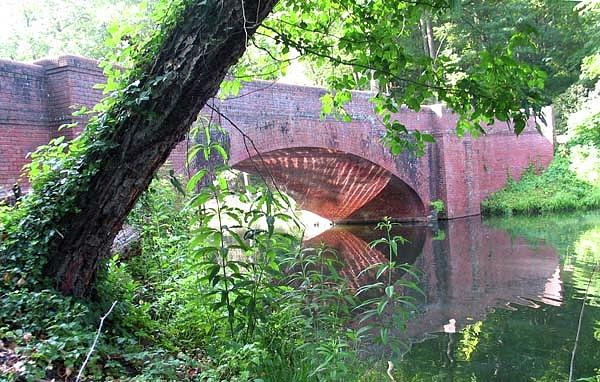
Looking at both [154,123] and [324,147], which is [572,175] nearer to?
[324,147]

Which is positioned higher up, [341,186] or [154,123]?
[154,123]

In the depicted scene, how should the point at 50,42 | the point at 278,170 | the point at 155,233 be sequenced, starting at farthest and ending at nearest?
the point at 50,42
the point at 278,170
the point at 155,233

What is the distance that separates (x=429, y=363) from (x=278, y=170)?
31.5ft

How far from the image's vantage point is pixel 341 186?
16.0m

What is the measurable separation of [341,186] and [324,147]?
3972 millimetres

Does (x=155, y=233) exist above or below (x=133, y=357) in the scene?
above

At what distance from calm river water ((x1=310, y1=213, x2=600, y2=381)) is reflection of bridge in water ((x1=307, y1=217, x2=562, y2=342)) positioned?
13 millimetres

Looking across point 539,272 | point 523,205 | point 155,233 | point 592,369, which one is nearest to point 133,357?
point 155,233

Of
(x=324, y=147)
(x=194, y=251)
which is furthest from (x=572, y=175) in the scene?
(x=194, y=251)

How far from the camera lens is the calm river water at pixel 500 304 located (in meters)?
4.62

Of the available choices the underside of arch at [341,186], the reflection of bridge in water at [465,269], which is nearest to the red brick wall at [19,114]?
the reflection of bridge in water at [465,269]

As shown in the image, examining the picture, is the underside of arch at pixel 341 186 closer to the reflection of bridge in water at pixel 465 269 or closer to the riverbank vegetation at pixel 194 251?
the reflection of bridge in water at pixel 465 269

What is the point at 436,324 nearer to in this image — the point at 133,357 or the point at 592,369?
the point at 592,369

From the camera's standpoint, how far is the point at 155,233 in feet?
17.7
